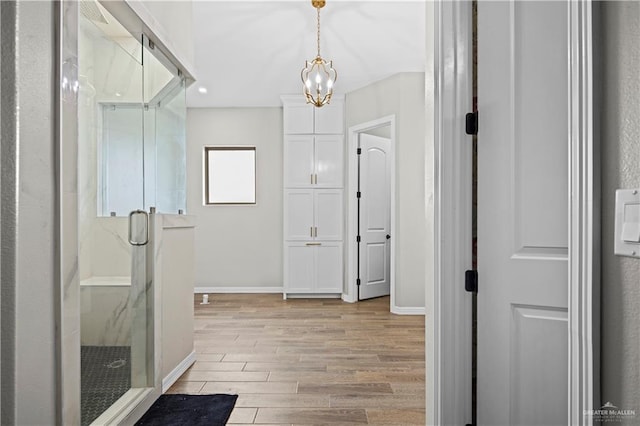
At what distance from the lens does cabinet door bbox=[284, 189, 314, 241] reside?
607cm

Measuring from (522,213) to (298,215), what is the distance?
472 centimetres

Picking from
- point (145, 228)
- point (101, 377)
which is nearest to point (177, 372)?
point (101, 377)

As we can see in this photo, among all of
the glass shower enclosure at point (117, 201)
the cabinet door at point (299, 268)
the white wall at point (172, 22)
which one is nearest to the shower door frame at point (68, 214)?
the glass shower enclosure at point (117, 201)

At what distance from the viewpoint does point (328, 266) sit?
606 cm

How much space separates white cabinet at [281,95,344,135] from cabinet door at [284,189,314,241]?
34.6 inches

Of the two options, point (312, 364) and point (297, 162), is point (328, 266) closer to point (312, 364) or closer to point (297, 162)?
point (297, 162)

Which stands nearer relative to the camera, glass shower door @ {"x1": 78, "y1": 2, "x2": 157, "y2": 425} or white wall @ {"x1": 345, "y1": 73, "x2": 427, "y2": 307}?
glass shower door @ {"x1": 78, "y1": 2, "x2": 157, "y2": 425}

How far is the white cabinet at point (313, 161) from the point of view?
6043 mm


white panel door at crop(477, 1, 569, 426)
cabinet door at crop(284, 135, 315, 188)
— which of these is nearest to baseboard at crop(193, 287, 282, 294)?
cabinet door at crop(284, 135, 315, 188)

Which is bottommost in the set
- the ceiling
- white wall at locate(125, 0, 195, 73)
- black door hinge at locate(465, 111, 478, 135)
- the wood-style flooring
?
the wood-style flooring

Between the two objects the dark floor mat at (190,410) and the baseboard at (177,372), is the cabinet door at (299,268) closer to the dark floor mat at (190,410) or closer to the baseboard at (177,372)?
the baseboard at (177,372)

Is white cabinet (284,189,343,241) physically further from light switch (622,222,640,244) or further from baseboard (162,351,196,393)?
light switch (622,222,640,244)

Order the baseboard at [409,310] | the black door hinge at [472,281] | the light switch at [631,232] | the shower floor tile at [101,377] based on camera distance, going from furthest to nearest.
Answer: the baseboard at [409,310] < the shower floor tile at [101,377] < the black door hinge at [472,281] < the light switch at [631,232]

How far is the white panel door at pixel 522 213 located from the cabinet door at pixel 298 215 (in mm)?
4560
